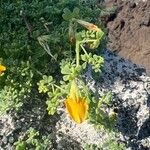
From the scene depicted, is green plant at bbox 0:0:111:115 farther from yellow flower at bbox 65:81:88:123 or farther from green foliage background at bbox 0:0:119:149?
yellow flower at bbox 65:81:88:123

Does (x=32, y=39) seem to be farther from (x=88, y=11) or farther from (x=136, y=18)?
(x=136, y=18)

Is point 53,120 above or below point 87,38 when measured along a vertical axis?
below

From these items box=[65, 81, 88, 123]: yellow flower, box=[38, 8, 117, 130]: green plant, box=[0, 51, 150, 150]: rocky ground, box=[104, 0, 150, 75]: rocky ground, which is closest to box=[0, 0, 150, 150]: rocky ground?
box=[0, 51, 150, 150]: rocky ground

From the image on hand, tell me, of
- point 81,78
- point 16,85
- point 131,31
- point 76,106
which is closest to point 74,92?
point 76,106

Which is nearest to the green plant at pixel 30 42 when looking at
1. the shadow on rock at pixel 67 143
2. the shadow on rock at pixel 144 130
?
the shadow on rock at pixel 67 143

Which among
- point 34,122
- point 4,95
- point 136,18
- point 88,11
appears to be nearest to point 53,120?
point 34,122

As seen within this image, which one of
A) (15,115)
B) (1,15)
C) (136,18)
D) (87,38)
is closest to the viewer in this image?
(87,38)
